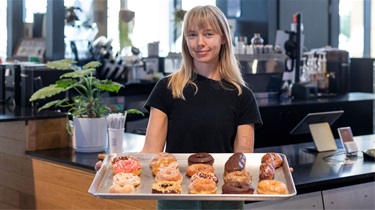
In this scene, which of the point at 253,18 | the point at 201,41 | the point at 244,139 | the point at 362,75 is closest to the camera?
the point at 201,41

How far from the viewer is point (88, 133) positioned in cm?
380

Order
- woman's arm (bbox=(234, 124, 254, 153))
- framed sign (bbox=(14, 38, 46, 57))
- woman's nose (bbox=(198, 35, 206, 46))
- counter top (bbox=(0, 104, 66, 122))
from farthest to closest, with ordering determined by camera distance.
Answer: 1. framed sign (bbox=(14, 38, 46, 57))
2. counter top (bbox=(0, 104, 66, 122))
3. woman's arm (bbox=(234, 124, 254, 153))
4. woman's nose (bbox=(198, 35, 206, 46))

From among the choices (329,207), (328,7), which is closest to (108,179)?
(329,207)

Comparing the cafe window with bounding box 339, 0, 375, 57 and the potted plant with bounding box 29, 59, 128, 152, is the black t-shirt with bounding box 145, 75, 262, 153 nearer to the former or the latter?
the potted plant with bounding box 29, 59, 128, 152

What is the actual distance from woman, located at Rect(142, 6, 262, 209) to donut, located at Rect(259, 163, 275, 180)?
13.7 inches

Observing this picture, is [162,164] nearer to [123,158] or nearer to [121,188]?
[123,158]

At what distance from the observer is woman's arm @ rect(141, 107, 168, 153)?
258 centimetres

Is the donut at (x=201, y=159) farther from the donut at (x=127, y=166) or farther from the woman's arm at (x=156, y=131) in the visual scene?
the woman's arm at (x=156, y=131)

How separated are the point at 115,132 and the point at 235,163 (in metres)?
1.59

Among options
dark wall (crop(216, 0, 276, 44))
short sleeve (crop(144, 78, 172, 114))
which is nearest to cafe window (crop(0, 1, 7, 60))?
dark wall (crop(216, 0, 276, 44))

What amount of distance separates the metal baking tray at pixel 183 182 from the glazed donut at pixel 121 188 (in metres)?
0.03

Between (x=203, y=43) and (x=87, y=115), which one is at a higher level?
(x=203, y=43)

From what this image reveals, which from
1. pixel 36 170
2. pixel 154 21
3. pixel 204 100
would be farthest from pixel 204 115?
pixel 154 21

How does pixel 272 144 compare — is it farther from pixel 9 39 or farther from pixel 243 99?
pixel 243 99
